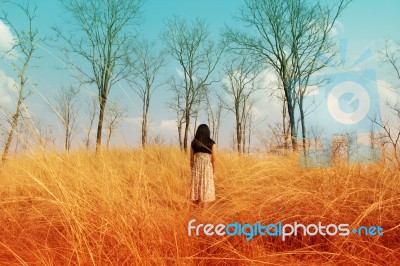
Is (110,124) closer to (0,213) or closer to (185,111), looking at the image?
(0,213)

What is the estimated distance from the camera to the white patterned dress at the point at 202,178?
197 inches

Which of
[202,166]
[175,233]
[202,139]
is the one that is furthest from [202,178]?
[175,233]

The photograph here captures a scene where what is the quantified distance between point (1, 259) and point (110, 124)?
5.36ft

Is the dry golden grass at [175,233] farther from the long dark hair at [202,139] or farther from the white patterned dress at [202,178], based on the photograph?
the long dark hair at [202,139]

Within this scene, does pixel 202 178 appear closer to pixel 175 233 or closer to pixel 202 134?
pixel 202 134

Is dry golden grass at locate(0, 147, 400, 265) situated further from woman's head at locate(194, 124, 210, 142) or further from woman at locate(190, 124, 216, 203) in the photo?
woman's head at locate(194, 124, 210, 142)

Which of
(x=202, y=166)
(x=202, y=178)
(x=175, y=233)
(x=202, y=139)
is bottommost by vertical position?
(x=175, y=233)

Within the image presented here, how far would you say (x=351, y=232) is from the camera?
267 cm

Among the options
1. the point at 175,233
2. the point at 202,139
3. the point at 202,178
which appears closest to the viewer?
the point at 175,233

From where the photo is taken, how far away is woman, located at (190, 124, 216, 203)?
16.4 ft

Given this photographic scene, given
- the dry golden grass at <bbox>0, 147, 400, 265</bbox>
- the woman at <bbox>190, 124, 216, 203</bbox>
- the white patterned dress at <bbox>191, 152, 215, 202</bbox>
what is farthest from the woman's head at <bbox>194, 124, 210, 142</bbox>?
the dry golden grass at <bbox>0, 147, 400, 265</bbox>

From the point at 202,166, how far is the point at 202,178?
8.1 inches

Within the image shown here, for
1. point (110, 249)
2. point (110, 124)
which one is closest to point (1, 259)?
point (110, 249)

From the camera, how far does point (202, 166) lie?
512 centimetres
